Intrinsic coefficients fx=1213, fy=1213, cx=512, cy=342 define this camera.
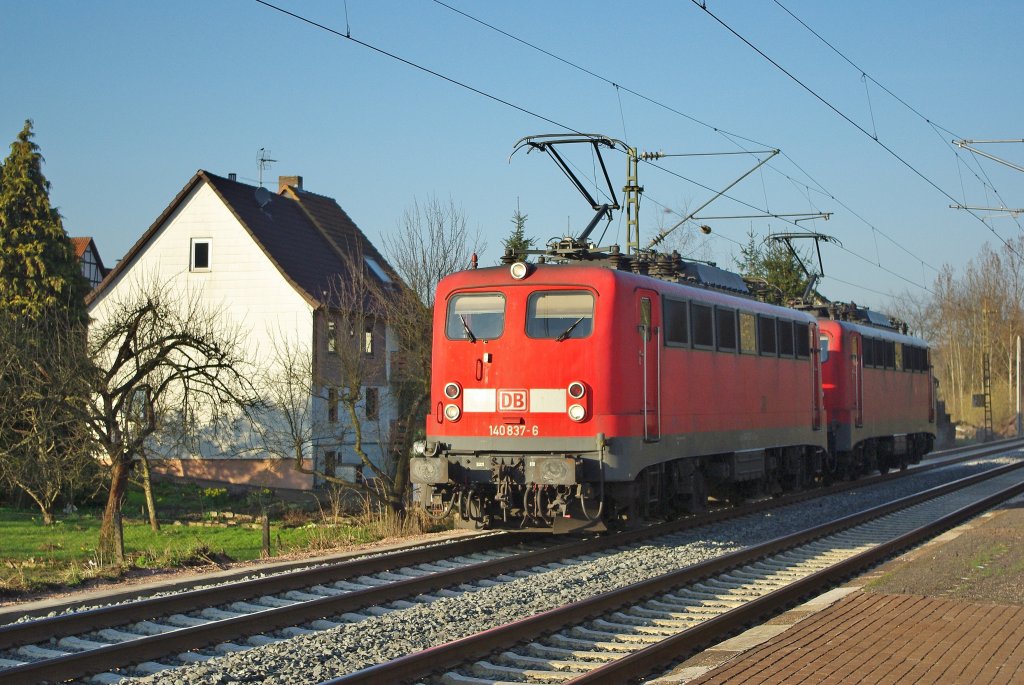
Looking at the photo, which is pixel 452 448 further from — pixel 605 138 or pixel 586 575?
pixel 605 138

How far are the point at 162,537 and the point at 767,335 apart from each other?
630 inches

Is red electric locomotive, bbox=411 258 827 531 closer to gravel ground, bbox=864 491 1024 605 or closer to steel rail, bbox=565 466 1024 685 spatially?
steel rail, bbox=565 466 1024 685

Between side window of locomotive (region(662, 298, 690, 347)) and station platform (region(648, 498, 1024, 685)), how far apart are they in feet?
14.3

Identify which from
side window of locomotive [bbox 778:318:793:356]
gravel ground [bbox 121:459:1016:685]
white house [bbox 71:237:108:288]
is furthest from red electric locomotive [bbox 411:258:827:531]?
white house [bbox 71:237:108:288]

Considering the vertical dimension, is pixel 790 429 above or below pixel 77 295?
below

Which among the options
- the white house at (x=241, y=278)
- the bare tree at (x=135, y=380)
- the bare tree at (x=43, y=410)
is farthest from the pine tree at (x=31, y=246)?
the bare tree at (x=135, y=380)

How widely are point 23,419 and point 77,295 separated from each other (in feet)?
51.5

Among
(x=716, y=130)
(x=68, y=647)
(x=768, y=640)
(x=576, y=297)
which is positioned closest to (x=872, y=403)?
(x=716, y=130)

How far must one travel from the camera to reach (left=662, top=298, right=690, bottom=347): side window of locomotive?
15.3 metres

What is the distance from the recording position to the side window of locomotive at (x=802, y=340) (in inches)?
814

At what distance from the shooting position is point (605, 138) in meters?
17.5

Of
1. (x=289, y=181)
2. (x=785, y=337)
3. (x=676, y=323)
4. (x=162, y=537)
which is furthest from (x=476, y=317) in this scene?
(x=289, y=181)

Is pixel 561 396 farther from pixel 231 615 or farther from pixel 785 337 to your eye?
pixel 785 337

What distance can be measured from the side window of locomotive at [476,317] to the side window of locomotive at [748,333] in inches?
183
